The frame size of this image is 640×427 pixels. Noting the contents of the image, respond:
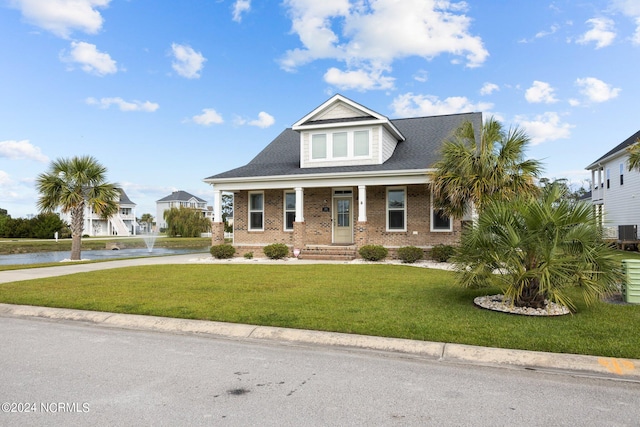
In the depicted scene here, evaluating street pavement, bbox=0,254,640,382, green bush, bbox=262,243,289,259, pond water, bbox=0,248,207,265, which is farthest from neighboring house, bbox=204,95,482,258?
street pavement, bbox=0,254,640,382

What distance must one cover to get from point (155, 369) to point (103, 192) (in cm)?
1779

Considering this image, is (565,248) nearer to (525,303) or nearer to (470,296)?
(525,303)

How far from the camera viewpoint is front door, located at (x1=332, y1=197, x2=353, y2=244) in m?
20.3

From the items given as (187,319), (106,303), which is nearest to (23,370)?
(187,319)

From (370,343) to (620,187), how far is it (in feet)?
101

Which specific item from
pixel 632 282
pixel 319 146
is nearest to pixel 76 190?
pixel 319 146

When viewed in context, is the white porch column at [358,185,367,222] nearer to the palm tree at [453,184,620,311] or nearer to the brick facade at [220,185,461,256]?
the brick facade at [220,185,461,256]

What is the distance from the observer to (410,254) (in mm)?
17172

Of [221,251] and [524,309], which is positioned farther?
[221,251]

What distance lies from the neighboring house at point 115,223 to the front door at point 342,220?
5095cm

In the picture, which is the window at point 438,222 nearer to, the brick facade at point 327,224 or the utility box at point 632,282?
the brick facade at point 327,224

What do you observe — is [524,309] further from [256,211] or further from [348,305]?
Answer: [256,211]

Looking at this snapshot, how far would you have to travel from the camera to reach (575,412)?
3.84 metres

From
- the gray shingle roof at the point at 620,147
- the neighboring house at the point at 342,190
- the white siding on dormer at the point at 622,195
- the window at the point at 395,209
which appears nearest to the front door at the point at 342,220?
the neighboring house at the point at 342,190
